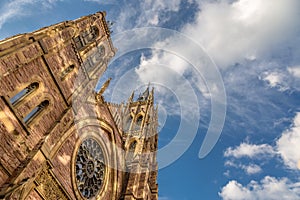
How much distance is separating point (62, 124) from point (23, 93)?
2.42 m

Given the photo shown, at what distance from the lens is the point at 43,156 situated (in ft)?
33.7

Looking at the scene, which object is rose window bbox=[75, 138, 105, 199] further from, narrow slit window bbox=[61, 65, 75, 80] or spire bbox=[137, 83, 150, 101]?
spire bbox=[137, 83, 150, 101]

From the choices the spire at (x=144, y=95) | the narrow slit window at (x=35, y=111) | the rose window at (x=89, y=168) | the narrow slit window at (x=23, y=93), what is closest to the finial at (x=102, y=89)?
the rose window at (x=89, y=168)

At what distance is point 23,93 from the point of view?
415 inches

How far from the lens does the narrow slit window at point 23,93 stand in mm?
9953

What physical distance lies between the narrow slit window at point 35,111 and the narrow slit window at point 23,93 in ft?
2.75

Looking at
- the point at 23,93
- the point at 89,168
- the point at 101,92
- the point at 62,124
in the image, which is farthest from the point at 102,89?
the point at 23,93

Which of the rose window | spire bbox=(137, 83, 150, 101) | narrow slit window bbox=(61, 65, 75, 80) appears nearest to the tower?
the rose window

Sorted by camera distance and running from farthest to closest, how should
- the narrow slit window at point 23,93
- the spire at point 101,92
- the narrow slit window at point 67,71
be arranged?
the spire at point 101,92, the narrow slit window at point 67,71, the narrow slit window at point 23,93

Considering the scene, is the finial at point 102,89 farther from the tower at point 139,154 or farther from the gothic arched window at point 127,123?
the gothic arched window at point 127,123

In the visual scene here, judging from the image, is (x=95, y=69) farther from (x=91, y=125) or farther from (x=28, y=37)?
(x=28, y=37)

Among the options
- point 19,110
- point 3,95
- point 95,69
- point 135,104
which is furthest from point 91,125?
point 135,104

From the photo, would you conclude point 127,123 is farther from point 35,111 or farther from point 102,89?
point 35,111

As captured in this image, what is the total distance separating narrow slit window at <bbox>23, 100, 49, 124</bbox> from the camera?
10.5 m
